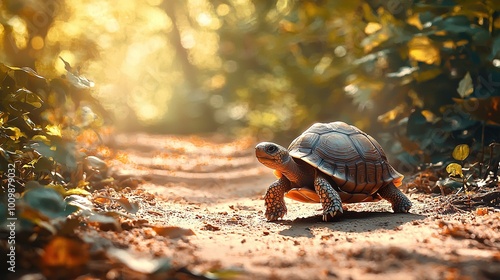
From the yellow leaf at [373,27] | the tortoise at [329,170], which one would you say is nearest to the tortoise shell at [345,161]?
the tortoise at [329,170]

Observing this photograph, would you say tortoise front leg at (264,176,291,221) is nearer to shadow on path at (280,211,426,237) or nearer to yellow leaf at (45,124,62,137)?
shadow on path at (280,211,426,237)

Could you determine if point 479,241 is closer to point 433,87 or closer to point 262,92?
point 433,87

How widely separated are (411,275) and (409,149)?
460 cm

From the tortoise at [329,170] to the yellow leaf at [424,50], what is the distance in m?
2.43

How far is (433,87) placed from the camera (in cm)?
685

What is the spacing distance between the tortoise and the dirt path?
18cm

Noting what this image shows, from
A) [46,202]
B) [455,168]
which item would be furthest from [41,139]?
[455,168]

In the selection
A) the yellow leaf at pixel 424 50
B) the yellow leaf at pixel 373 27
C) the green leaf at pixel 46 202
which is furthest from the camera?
the yellow leaf at pixel 373 27

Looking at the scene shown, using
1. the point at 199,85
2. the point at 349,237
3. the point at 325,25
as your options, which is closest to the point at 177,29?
the point at 199,85

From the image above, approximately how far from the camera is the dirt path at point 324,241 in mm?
2311

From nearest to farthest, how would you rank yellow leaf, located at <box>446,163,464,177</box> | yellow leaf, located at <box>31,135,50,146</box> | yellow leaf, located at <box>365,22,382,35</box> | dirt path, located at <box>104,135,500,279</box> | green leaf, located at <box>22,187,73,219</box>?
dirt path, located at <box>104,135,500,279</box>
green leaf, located at <box>22,187,73,219</box>
yellow leaf, located at <box>31,135,50,146</box>
yellow leaf, located at <box>446,163,464,177</box>
yellow leaf, located at <box>365,22,382,35</box>

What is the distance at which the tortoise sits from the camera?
427 cm

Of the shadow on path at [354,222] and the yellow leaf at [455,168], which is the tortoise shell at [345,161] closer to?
the shadow on path at [354,222]

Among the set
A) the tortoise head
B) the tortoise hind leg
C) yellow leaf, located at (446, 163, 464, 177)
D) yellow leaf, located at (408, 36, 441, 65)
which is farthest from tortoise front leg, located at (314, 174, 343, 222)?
yellow leaf, located at (408, 36, 441, 65)
